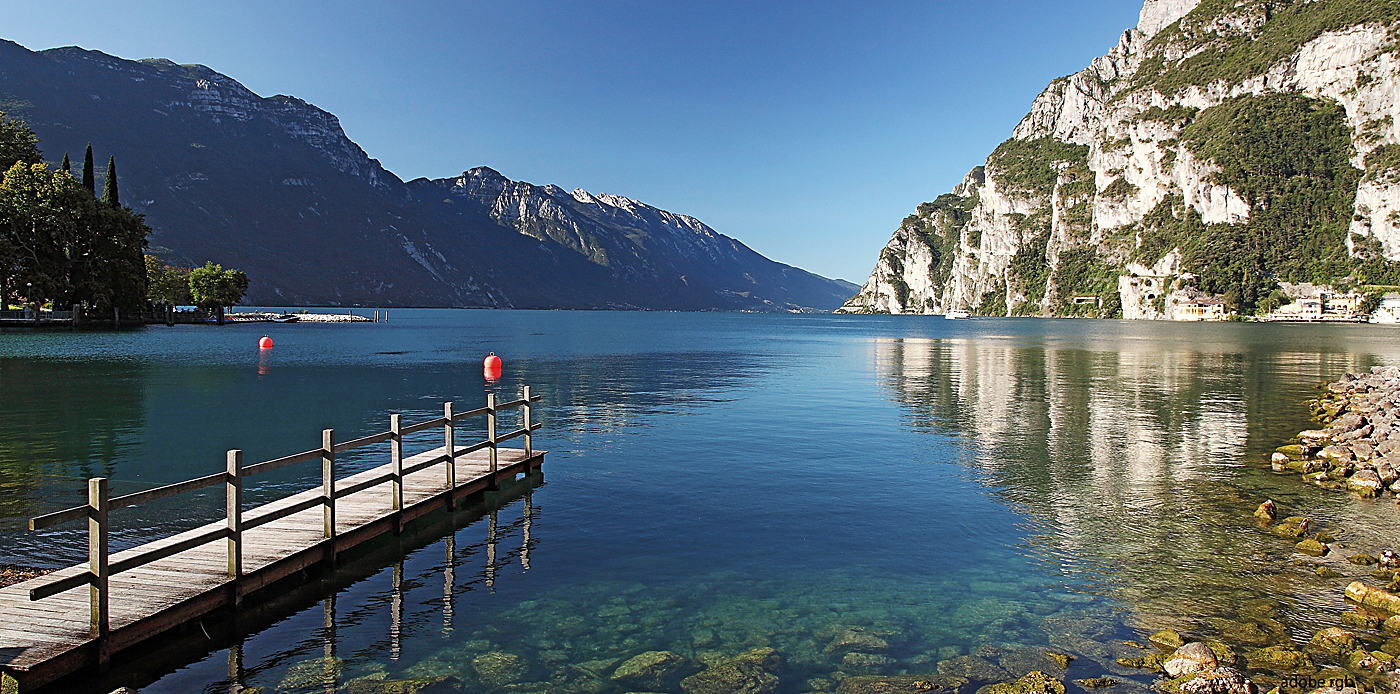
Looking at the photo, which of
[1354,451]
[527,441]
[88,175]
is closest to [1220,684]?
[527,441]

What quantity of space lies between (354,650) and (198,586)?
253cm

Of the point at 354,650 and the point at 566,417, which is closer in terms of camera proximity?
the point at 354,650

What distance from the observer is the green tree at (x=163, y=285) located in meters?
130

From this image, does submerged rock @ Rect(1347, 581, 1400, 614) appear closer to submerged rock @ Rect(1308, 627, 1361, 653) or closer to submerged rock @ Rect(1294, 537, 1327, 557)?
submerged rock @ Rect(1308, 627, 1361, 653)

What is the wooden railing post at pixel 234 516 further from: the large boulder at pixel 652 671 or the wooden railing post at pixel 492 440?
the wooden railing post at pixel 492 440

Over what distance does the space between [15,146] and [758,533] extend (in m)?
112

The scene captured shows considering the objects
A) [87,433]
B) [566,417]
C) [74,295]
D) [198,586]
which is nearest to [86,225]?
[74,295]

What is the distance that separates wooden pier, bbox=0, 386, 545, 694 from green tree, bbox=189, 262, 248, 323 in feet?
456

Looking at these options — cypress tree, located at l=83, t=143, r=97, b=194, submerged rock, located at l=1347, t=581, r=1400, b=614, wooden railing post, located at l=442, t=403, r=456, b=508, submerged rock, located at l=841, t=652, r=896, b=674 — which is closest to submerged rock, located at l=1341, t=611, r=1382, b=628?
submerged rock, located at l=1347, t=581, r=1400, b=614

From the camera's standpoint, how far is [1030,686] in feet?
32.0

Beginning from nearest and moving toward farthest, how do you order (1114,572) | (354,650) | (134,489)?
(354,650) < (1114,572) < (134,489)

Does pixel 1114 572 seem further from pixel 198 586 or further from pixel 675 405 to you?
pixel 675 405

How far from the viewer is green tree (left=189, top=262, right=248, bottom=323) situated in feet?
437

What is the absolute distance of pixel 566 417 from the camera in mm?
35750
